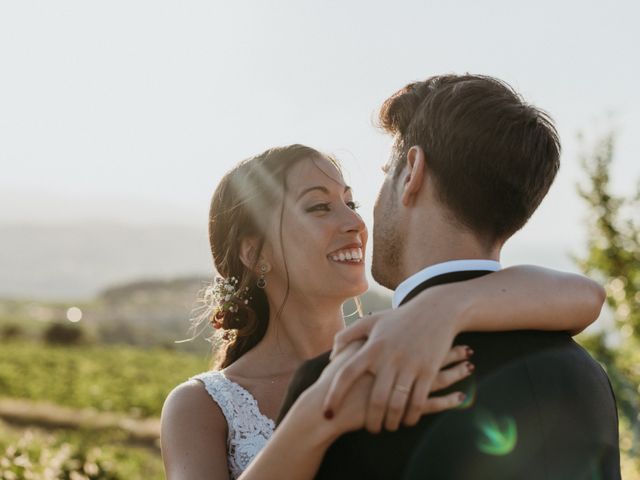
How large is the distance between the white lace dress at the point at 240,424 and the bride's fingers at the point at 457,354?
2.12 metres

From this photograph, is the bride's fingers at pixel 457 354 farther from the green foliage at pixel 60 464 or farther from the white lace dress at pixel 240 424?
the green foliage at pixel 60 464

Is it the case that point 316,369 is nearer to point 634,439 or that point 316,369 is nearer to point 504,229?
point 504,229

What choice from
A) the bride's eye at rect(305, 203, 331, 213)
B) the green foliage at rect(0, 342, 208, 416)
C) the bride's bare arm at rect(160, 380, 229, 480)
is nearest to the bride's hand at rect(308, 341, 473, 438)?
the bride's bare arm at rect(160, 380, 229, 480)

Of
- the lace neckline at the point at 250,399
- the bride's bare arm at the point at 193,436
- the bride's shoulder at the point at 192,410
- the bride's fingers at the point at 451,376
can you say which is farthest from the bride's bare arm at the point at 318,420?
the lace neckline at the point at 250,399

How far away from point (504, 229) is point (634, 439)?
9.06m

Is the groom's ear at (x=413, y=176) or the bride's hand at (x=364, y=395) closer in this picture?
the bride's hand at (x=364, y=395)

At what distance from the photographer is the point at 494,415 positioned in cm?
204

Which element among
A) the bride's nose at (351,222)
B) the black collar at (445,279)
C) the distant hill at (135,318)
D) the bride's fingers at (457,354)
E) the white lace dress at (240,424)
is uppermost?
the black collar at (445,279)

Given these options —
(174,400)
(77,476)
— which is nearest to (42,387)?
(77,476)

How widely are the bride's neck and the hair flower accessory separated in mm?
294

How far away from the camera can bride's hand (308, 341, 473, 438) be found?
78.9 inches

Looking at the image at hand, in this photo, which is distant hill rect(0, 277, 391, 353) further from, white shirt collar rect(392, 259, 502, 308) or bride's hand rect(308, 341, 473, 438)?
bride's hand rect(308, 341, 473, 438)

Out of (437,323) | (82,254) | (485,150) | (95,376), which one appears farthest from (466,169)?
(82,254)

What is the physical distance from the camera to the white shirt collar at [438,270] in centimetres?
239
